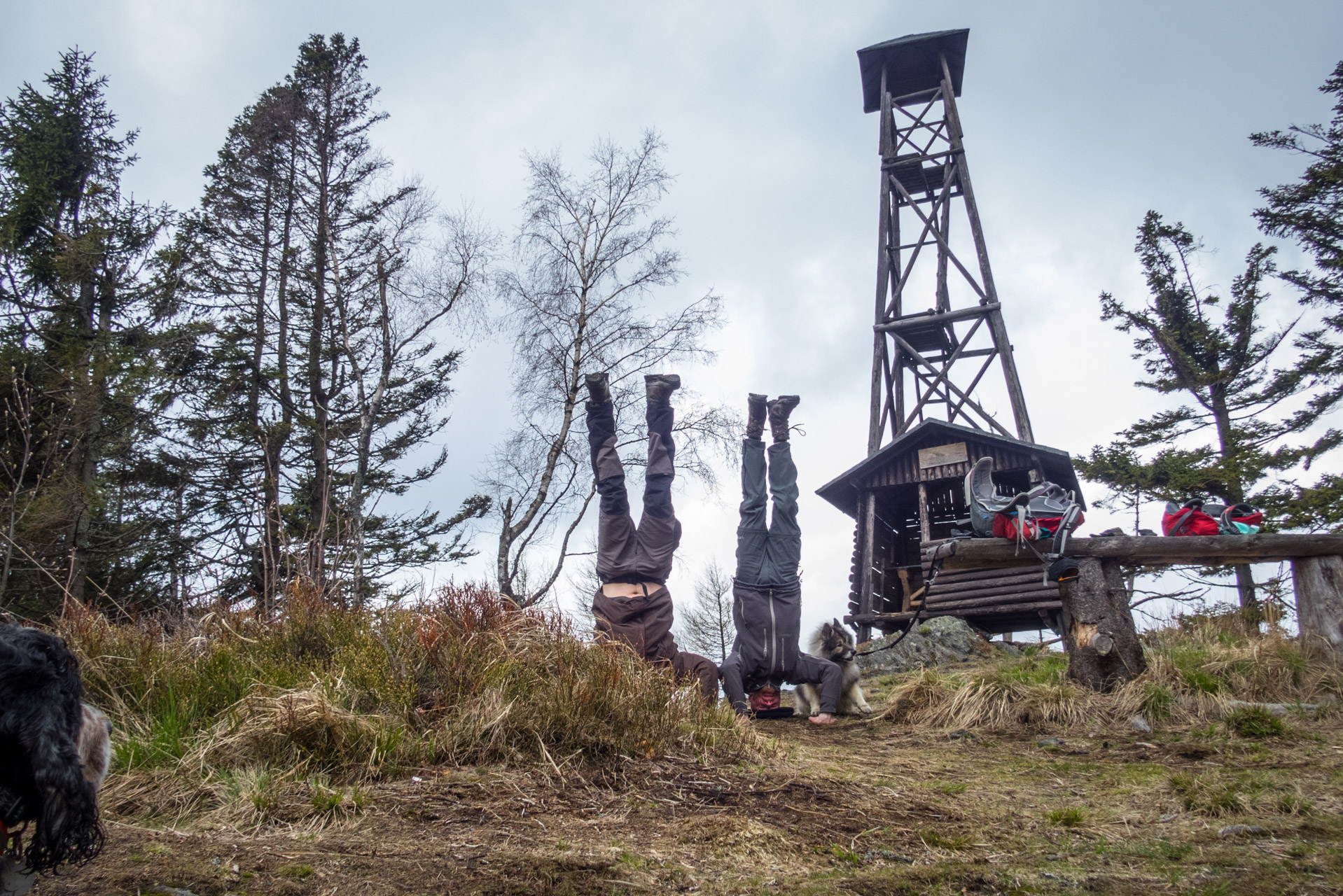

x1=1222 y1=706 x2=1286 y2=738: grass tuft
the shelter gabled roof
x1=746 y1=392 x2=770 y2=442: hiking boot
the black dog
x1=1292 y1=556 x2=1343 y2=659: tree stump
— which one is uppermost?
the shelter gabled roof

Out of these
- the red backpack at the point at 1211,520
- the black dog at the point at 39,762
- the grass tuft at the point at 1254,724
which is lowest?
the grass tuft at the point at 1254,724

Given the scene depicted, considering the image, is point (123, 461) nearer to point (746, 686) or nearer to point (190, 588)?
point (190, 588)

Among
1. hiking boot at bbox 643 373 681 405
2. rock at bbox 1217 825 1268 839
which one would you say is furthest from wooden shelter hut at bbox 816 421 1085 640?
rock at bbox 1217 825 1268 839

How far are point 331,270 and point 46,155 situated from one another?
7935 mm

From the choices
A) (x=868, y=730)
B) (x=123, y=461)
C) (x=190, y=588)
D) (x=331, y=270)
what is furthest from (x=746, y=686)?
(x=123, y=461)

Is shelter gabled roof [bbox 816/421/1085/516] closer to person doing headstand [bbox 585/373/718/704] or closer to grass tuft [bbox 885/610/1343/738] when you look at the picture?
grass tuft [bbox 885/610/1343/738]

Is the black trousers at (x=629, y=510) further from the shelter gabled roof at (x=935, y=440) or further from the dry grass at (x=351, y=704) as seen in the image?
the shelter gabled roof at (x=935, y=440)

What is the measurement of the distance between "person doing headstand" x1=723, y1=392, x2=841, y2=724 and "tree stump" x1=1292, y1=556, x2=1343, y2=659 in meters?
3.69

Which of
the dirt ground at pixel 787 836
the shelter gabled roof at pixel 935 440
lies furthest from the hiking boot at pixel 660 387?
the shelter gabled roof at pixel 935 440

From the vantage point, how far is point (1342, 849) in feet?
9.04

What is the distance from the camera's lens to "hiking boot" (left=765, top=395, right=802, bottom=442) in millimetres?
7270

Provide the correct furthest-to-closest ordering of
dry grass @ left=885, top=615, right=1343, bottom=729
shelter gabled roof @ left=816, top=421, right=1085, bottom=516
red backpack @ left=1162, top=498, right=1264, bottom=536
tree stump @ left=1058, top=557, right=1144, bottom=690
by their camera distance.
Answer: shelter gabled roof @ left=816, top=421, right=1085, bottom=516 < red backpack @ left=1162, top=498, right=1264, bottom=536 < tree stump @ left=1058, top=557, right=1144, bottom=690 < dry grass @ left=885, top=615, right=1343, bottom=729

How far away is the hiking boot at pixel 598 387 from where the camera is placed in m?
6.59

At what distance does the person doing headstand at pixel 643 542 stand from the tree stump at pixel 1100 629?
2860mm
